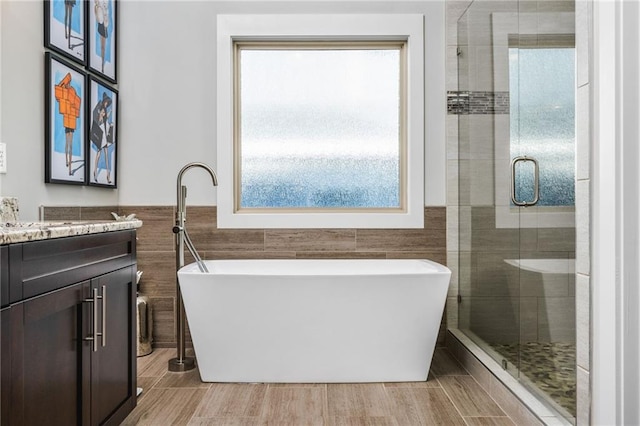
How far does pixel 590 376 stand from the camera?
1661mm

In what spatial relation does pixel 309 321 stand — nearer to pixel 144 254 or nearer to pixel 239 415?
pixel 239 415

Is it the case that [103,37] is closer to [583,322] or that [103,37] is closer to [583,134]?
[583,134]

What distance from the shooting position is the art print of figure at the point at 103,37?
288cm

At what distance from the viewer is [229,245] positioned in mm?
3279

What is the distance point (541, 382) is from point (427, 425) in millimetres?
496

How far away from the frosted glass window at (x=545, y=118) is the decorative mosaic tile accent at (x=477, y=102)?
0.12 m

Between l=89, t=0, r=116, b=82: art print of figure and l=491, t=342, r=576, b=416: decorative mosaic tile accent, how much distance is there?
2667mm

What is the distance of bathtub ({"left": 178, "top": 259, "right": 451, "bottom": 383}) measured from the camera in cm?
253

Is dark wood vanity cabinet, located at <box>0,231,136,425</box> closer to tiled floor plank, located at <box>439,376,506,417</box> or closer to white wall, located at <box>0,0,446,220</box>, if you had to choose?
white wall, located at <box>0,0,446,220</box>

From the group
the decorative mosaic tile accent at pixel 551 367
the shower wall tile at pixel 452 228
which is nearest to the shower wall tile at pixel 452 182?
the shower wall tile at pixel 452 228

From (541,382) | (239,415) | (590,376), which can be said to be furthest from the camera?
(239,415)

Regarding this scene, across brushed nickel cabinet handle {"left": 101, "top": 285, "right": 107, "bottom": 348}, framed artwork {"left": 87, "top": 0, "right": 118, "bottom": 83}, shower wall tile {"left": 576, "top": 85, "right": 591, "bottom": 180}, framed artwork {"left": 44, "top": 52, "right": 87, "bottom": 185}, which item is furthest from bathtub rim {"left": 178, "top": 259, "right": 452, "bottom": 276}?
shower wall tile {"left": 576, "top": 85, "right": 591, "bottom": 180}

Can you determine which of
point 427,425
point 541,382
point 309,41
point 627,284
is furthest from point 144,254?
point 627,284

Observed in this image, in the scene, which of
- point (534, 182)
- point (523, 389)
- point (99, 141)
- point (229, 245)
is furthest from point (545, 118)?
point (99, 141)
